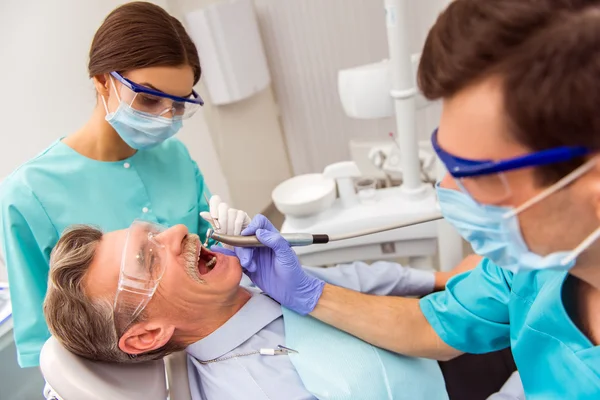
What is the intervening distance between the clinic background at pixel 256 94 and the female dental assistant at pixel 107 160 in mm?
530

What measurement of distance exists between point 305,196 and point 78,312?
94cm

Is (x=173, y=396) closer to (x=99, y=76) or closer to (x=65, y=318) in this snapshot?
(x=65, y=318)

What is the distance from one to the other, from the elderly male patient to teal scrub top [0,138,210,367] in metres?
0.15

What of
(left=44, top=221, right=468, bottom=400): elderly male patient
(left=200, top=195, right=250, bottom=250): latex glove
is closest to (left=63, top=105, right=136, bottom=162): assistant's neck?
(left=44, top=221, right=468, bottom=400): elderly male patient

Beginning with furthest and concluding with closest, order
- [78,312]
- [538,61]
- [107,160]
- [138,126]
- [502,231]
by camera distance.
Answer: [107,160], [138,126], [78,312], [502,231], [538,61]

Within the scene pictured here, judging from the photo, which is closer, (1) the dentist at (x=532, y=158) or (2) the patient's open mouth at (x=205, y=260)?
(1) the dentist at (x=532, y=158)

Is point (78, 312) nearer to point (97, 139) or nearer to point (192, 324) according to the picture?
point (192, 324)

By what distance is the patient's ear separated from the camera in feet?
3.22

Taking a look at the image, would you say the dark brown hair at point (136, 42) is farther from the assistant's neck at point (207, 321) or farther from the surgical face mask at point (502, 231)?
the surgical face mask at point (502, 231)

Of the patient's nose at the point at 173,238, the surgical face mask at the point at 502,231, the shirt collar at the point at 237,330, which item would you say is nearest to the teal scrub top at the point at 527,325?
the surgical face mask at the point at 502,231

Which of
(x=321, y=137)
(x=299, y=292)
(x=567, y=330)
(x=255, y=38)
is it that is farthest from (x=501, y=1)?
(x=321, y=137)

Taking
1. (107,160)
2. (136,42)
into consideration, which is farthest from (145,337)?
(136,42)

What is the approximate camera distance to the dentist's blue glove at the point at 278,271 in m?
1.08

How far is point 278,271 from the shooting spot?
1100mm
